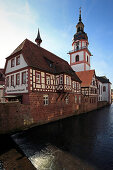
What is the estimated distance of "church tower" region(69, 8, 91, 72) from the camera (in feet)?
102

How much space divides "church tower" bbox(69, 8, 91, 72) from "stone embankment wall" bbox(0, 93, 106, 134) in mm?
18890

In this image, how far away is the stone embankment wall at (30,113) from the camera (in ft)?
32.5

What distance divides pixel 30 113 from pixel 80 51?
27.5 metres

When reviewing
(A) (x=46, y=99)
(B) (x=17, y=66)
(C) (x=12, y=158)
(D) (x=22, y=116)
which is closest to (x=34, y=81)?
(A) (x=46, y=99)

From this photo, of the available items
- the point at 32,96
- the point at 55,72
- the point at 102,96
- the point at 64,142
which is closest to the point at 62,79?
the point at 55,72

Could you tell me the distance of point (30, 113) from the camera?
11320 mm

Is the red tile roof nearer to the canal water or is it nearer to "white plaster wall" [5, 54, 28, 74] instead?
the canal water

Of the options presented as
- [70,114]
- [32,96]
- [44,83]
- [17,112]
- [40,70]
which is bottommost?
[70,114]

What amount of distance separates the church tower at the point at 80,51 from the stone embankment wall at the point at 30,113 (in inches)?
744

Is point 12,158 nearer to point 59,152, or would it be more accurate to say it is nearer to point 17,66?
point 59,152

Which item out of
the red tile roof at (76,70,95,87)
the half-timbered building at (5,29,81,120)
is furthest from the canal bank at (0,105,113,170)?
the red tile roof at (76,70,95,87)

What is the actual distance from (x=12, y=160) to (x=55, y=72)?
11.8 meters

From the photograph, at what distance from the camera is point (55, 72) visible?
15.2 metres

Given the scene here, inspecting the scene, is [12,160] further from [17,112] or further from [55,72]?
[55,72]
